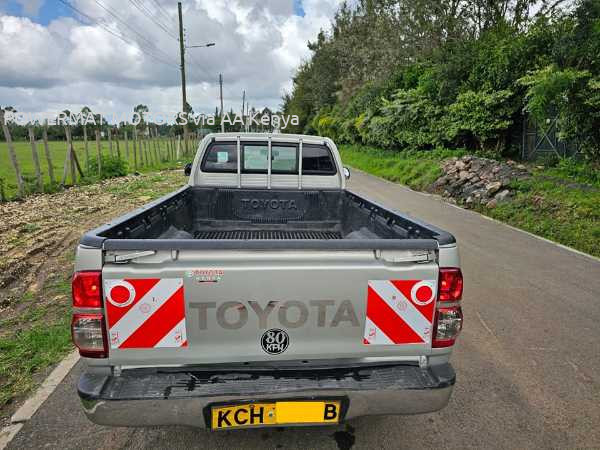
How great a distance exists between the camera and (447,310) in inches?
81.8

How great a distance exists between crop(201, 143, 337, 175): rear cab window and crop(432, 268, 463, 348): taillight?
309cm

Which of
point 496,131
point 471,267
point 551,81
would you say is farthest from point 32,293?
point 496,131

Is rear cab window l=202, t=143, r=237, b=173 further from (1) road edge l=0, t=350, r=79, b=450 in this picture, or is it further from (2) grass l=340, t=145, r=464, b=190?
(2) grass l=340, t=145, r=464, b=190

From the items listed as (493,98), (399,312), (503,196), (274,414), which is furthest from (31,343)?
(493,98)

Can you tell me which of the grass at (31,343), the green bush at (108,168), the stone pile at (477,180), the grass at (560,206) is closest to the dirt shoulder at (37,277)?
the grass at (31,343)

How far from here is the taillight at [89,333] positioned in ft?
6.21

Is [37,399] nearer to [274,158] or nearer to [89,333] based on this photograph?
[89,333]

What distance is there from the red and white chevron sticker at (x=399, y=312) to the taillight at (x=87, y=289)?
1.30 meters

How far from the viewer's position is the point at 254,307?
6.35ft

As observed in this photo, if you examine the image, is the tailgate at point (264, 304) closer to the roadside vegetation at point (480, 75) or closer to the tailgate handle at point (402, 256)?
the tailgate handle at point (402, 256)

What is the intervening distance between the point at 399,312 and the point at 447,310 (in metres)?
0.27

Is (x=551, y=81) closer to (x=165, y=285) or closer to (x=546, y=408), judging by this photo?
(x=546, y=408)

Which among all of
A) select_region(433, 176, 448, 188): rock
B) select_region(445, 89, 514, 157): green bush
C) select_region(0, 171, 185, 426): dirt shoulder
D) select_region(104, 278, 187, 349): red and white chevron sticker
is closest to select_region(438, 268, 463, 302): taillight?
select_region(104, 278, 187, 349): red and white chevron sticker

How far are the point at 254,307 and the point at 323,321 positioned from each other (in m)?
0.36
